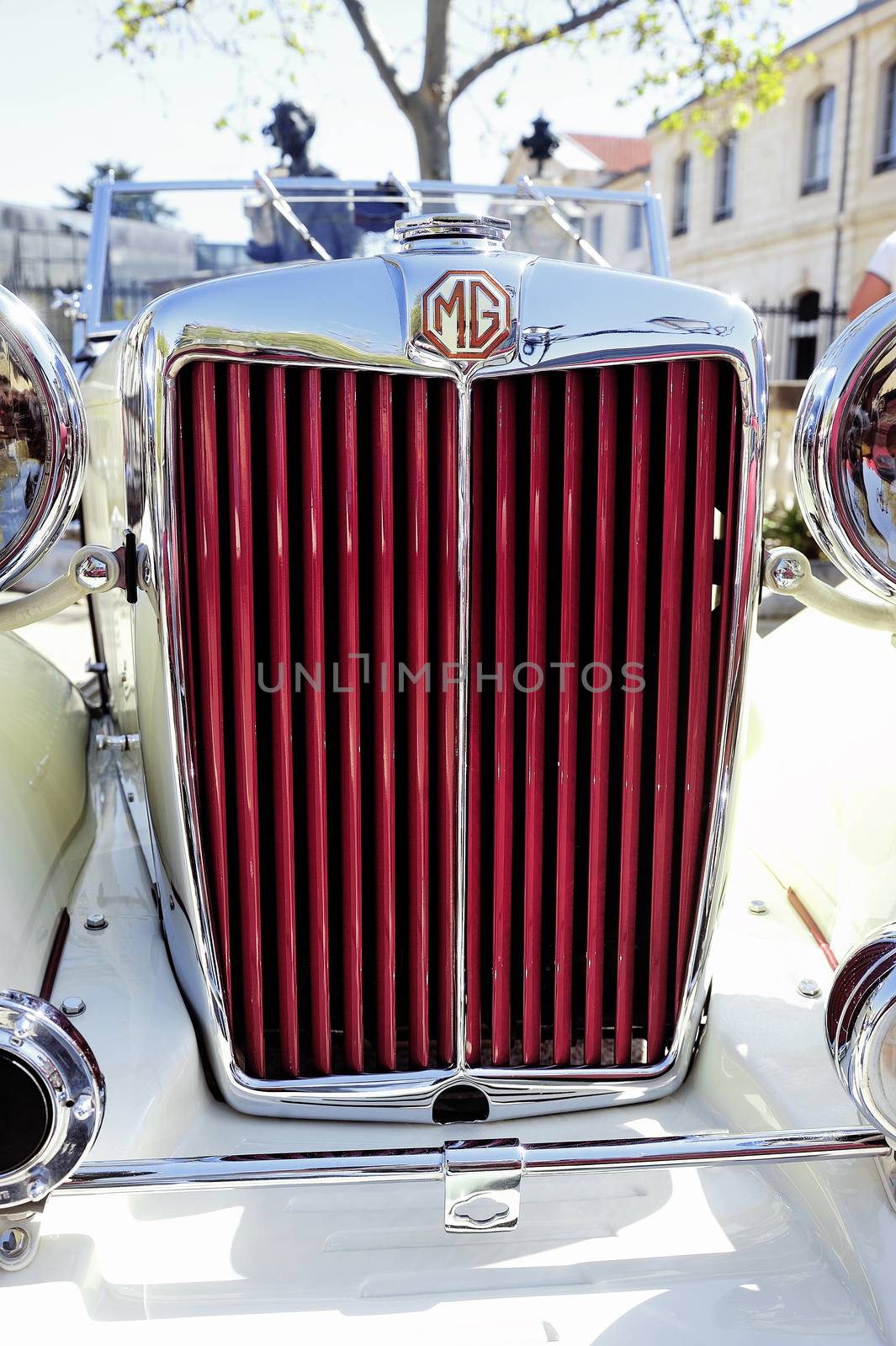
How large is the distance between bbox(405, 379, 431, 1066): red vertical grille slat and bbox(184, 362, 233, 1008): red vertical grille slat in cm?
22

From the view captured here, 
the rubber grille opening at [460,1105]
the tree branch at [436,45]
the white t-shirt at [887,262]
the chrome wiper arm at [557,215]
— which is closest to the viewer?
the rubber grille opening at [460,1105]

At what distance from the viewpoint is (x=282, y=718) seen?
4.36 ft

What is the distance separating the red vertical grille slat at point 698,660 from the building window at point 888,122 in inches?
764

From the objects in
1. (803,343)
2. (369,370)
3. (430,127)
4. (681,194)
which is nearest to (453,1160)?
(369,370)

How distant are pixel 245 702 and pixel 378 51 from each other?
7.72 metres

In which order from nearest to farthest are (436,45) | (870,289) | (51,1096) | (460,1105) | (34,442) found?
1. (51,1096)
2. (34,442)
3. (460,1105)
4. (870,289)
5. (436,45)

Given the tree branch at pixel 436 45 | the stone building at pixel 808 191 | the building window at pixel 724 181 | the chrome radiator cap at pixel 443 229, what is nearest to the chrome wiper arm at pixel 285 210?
the chrome radiator cap at pixel 443 229

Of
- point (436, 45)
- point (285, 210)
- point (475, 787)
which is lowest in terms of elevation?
point (475, 787)

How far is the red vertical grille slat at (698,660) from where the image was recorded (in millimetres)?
1288

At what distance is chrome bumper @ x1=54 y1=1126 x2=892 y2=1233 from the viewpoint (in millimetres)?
1047

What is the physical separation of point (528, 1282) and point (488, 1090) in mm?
317

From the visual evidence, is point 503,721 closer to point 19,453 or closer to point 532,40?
point 19,453

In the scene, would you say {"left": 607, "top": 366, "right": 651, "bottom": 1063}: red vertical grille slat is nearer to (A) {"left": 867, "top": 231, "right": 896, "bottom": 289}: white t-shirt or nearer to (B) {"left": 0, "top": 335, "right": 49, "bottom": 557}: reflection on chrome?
(B) {"left": 0, "top": 335, "right": 49, "bottom": 557}: reflection on chrome

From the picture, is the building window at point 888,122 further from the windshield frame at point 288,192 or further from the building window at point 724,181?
the windshield frame at point 288,192
